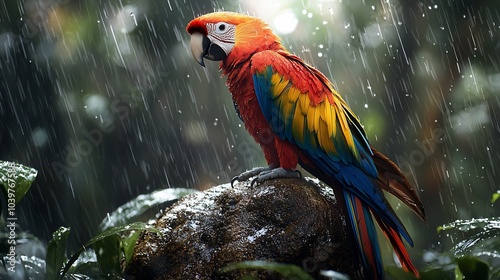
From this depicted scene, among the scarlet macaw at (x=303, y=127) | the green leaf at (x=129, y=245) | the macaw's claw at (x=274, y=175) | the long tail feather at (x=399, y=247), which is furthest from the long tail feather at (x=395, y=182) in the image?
the green leaf at (x=129, y=245)

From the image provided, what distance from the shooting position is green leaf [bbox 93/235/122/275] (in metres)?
1.87

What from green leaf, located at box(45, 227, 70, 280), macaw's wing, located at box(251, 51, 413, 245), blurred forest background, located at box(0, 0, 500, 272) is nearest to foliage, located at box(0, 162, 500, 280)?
green leaf, located at box(45, 227, 70, 280)

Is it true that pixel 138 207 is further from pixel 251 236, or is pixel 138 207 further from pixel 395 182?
pixel 395 182

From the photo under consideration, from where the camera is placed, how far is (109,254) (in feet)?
6.17

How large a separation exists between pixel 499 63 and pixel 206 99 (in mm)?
1646

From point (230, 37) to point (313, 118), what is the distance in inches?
17.9

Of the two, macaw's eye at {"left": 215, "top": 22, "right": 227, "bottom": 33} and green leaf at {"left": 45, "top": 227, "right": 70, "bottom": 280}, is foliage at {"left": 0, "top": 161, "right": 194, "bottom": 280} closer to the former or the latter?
green leaf at {"left": 45, "top": 227, "right": 70, "bottom": 280}

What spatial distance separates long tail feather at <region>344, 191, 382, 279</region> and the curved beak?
73 centimetres

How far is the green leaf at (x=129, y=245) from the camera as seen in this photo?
1.88 m

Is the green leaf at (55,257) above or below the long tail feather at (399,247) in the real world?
above

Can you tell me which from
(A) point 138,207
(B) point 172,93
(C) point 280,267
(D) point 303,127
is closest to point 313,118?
(D) point 303,127

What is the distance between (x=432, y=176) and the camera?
124 inches

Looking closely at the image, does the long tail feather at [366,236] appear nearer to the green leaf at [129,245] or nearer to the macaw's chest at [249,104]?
the macaw's chest at [249,104]

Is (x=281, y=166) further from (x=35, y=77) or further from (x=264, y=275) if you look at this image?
(x=35, y=77)
